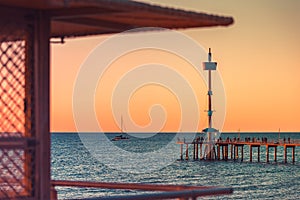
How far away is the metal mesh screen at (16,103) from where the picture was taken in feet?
24.4

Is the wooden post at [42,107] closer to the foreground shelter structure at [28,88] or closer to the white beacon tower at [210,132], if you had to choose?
the foreground shelter structure at [28,88]

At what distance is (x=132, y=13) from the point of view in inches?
287

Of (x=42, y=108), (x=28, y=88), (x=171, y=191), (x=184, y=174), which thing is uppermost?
(x=28, y=88)

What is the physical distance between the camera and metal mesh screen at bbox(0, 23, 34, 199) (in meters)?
7.43

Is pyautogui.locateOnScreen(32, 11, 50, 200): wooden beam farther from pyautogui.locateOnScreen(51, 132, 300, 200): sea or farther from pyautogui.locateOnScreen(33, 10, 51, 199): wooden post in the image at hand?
pyautogui.locateOnScreen(51, 132, 300, 200): sea

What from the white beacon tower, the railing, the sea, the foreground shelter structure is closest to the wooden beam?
the foreground shelter structure

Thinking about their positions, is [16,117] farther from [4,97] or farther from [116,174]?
[116,174]

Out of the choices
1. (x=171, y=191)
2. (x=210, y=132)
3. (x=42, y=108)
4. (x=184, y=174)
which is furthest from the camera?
(x=210, y=132)

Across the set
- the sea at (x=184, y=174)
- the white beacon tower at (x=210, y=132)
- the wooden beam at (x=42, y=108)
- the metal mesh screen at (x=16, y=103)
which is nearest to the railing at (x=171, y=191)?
the wooden beam at (x=42, y=108)

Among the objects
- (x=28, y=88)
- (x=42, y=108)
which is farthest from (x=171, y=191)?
(x=28, y=88)

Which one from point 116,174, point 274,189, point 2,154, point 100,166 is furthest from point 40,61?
point 100,166

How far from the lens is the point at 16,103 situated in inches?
295

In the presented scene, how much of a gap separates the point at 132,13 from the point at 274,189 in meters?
59.1

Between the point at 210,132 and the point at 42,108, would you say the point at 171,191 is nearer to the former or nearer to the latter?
the point at 42,108
